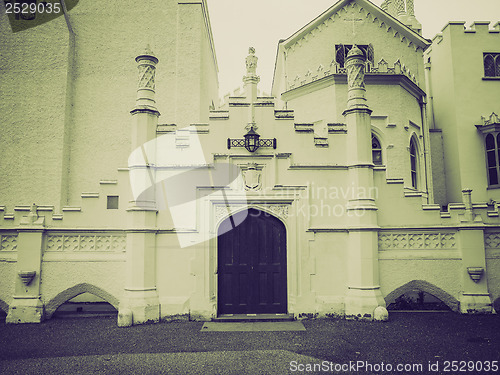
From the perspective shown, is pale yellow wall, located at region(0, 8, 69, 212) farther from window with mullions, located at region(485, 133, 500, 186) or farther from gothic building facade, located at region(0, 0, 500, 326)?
window with mullions, located at region(485, 133, 500, 186)

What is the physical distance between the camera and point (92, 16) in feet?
47.3

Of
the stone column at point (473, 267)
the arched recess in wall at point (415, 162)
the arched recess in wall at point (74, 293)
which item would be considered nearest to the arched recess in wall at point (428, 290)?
the stone column at point (473, 267)

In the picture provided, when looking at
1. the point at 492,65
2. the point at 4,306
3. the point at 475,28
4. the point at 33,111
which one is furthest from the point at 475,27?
the point at 4,306

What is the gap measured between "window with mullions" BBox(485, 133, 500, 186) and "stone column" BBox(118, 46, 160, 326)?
15.5 m

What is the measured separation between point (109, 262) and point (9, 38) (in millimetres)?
10849

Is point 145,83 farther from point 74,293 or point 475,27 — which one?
point 475,27

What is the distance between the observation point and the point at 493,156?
16.0m

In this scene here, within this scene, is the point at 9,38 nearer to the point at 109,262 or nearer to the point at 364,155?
the point at 109,262

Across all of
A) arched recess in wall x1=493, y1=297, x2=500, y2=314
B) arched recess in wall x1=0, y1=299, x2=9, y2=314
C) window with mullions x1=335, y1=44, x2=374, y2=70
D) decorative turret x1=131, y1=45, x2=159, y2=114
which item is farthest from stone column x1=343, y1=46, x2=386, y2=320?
arched recess in wall x1=0, y1=299, x2=9, y2=314

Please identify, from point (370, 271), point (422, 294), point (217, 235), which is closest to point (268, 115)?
point (217, 235)

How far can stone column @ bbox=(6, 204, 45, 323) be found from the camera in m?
9.15

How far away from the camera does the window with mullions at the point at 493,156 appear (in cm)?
1581

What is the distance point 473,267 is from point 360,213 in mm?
3549

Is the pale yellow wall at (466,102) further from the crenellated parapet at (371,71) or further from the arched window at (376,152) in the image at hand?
the arched window at (376,152)
